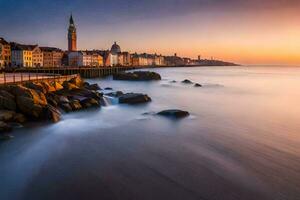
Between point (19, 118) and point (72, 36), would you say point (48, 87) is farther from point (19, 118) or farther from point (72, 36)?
point (72, 36)

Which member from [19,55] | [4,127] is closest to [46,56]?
[19,55]

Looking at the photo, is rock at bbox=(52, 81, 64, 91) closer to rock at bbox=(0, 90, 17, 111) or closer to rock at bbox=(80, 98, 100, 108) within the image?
rock at bbox=(80, 98, 100, 108)

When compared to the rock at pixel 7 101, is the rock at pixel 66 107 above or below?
below

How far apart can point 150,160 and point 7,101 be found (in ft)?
36.8

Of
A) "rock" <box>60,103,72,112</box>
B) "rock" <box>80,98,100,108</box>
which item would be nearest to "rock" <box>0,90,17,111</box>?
"rock" <box>60,103,72,112</box>

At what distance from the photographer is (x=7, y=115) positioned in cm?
1798

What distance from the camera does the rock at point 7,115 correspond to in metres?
17.5

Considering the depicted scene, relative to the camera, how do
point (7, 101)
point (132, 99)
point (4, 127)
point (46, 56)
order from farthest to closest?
1. point (46, 56)
2. point (132, 99)
3. point (7, 101)
4. point (4, 127)

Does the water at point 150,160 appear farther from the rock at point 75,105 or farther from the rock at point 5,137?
the rock at point 75,105

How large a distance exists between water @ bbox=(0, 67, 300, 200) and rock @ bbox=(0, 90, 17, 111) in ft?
7.74

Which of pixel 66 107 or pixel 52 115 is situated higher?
pixel 66 107

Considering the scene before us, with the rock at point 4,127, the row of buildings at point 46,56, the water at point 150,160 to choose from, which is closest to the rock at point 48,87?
the water at point 150,160

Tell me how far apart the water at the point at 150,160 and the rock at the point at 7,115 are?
1366 millimetres

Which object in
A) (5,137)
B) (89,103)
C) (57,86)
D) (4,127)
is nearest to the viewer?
(5,137)
